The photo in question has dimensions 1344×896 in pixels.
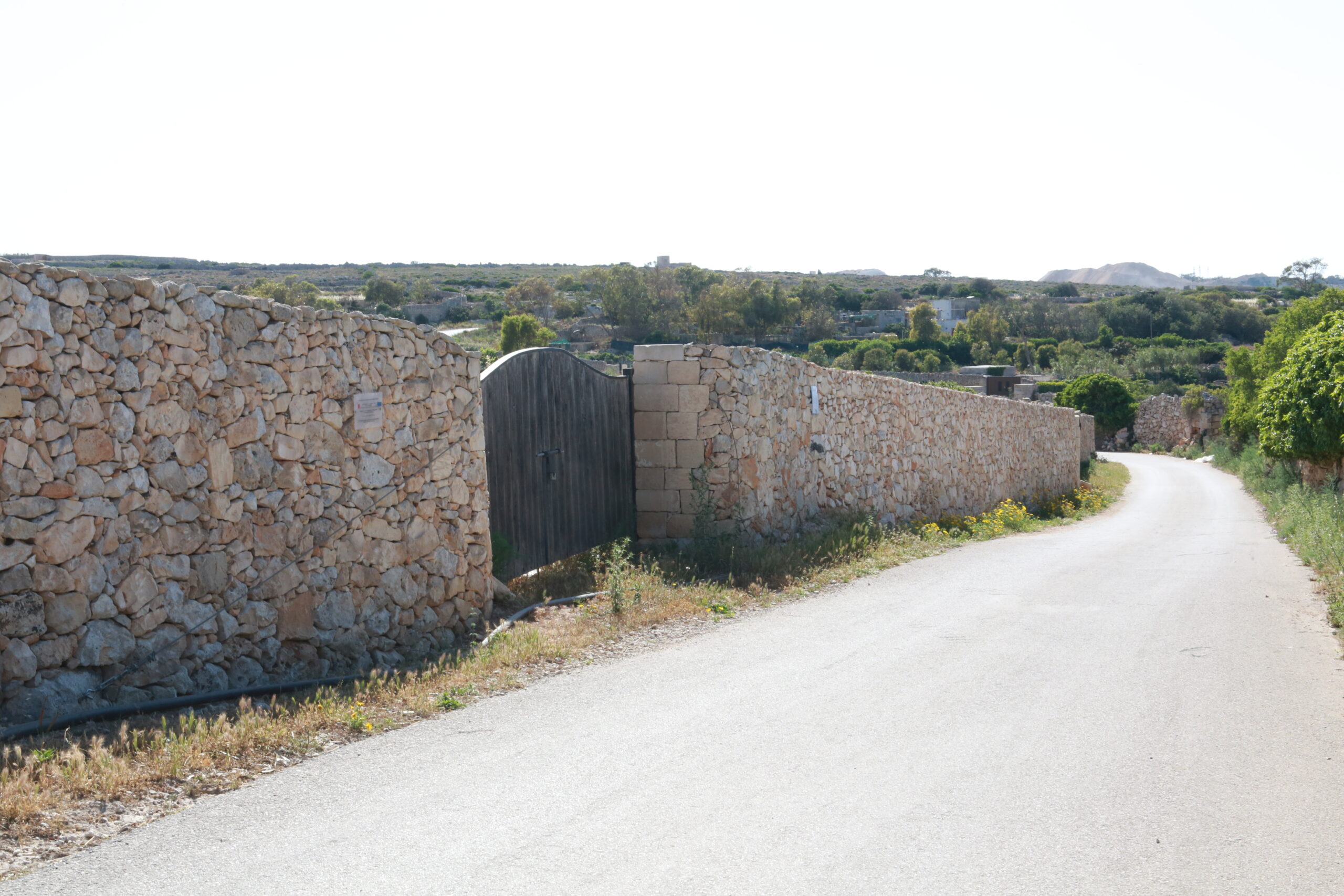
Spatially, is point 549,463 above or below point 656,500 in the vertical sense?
above

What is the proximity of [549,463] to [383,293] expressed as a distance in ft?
117

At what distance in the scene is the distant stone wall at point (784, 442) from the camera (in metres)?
12.0

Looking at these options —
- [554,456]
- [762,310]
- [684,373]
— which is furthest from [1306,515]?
[762,310]

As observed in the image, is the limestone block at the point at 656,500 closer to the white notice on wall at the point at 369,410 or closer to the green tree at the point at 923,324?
the white notice on wall at the point at 369,410

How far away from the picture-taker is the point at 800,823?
176 inches

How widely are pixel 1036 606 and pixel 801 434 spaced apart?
4.83 meters

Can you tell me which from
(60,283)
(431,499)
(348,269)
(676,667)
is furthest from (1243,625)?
(348,269)

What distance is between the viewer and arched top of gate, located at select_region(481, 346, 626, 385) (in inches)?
372

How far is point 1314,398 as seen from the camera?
2044cm

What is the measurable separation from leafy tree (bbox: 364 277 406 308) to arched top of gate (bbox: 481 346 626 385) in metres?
32.6

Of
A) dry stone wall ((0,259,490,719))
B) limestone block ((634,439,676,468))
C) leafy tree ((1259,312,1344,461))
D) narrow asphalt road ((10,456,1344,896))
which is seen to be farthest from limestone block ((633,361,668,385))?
leafy tree ((1259,312,1344,461))

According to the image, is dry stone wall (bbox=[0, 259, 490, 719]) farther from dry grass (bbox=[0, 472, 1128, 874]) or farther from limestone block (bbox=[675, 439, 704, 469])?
limestone block (bbox=[675, 439, 704, 469])

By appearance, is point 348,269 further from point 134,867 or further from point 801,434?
point 134,867

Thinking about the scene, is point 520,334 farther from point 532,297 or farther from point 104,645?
point 104,645
